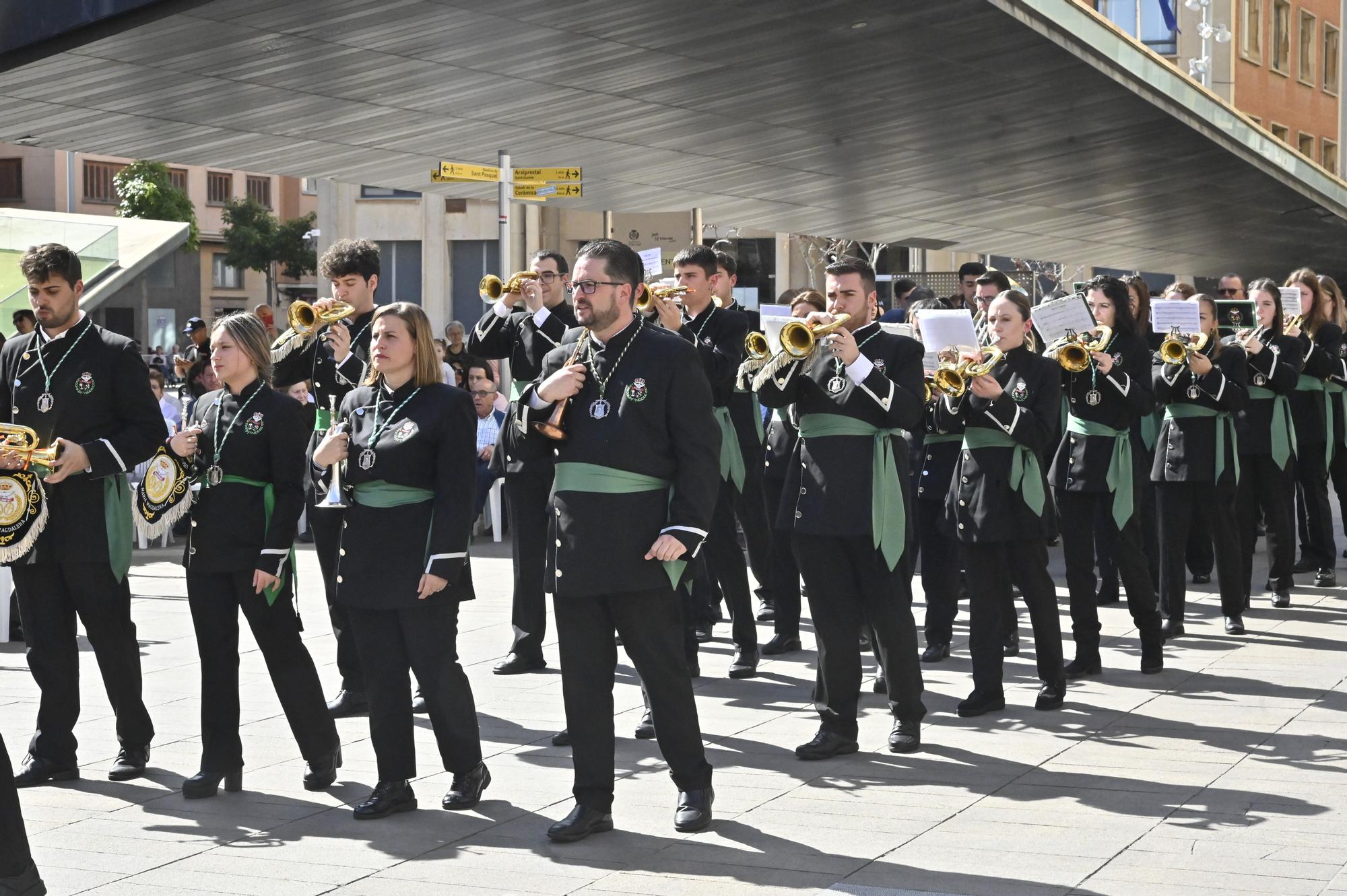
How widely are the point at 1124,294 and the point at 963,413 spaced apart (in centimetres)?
159

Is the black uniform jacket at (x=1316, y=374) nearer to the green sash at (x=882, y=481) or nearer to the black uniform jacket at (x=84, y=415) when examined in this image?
the green sash at (x=882, y=481)

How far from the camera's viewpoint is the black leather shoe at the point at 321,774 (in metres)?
6.95

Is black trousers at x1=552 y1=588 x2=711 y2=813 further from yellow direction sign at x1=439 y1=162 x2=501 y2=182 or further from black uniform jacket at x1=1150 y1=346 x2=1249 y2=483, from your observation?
yellow direction sign at x1=439 y1=162 x2=501 y2=182

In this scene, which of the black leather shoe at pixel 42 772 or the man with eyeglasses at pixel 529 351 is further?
the man with eyeglasses at pixel 529 351

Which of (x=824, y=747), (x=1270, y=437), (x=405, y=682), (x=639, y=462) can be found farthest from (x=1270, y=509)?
(x=405, y=682)

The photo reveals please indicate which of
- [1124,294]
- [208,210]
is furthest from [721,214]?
[208,210]

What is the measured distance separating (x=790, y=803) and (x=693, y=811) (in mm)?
Answer: 533

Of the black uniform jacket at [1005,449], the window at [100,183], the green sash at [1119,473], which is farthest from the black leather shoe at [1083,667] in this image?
the window at [100,183]

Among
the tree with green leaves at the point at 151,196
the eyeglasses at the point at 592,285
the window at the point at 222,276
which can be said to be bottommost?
the eyeglasses at the point at 592,285

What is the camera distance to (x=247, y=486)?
6.95 meters

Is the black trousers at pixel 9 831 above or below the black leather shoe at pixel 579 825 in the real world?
above

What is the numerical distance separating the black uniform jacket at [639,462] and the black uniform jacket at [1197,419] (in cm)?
477

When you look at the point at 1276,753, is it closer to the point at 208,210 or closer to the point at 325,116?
the point at 325,116

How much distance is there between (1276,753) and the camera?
747 centimetres
